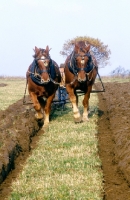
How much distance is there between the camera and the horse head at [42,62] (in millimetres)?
9633

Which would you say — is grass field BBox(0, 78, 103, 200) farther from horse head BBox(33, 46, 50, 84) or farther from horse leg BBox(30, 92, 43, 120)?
horse head BBox(33, 46, 50, 84)

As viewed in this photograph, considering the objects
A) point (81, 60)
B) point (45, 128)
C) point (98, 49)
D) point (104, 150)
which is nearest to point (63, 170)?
point (104, 150)

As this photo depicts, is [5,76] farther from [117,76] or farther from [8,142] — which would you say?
[8,142]

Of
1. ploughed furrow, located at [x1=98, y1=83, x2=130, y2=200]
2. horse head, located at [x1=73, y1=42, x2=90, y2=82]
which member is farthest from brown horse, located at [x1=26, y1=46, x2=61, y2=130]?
ploughed furrow, located at [x1=98, y1=83, x2=130, y2=200]

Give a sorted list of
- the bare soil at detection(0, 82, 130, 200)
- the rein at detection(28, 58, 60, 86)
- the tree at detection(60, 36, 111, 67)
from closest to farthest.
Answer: the bare soil at detection(0, 82, 130, 200)
the rein at detection(28, 58, 60, 86)
the tree at detection(60, 36, 111, 67)

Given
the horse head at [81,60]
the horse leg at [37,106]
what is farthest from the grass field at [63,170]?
the horse head at [81,60]

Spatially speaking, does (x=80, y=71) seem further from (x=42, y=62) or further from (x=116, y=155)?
(x=116, y=155)

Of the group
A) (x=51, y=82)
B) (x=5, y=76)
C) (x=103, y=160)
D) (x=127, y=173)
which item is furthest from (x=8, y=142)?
(x=5, y=76)

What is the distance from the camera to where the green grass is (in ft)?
17.0

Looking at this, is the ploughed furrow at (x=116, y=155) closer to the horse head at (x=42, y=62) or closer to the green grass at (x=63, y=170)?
the green grass at (x=63, y=170)

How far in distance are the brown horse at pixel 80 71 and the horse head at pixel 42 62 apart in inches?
27.9

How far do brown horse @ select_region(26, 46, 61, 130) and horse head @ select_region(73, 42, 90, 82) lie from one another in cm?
74

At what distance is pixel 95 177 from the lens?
18.9 ft

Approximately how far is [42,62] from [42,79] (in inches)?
19.1
